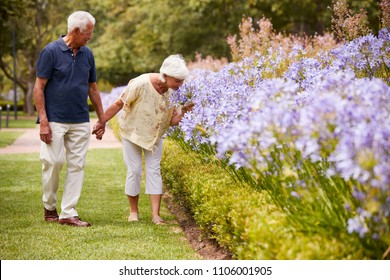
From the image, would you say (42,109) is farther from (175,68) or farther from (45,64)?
(175,68)

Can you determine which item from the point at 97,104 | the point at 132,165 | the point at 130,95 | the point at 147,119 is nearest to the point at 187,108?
the point at 147,119

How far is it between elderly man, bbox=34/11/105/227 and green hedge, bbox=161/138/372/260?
1108mm

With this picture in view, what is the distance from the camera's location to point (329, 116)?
3.33 metres

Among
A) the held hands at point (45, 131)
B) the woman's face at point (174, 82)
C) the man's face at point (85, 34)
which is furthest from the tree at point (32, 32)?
the woman's face at point (174, 82)

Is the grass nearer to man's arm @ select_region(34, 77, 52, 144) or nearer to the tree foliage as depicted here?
man's arm @ select_region(34, 77, 52, 144)

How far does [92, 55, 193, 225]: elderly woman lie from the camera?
628 centimetres

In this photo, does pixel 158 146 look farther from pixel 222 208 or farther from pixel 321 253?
pixel 321 253

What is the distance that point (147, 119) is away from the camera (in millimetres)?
6383

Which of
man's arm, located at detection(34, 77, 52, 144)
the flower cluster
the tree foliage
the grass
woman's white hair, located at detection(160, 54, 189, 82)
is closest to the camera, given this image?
the flower cluster

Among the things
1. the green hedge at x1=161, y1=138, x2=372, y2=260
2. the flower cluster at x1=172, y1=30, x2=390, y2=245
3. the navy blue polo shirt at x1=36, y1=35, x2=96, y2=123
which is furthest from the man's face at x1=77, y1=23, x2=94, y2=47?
the flower cluster at x1=172, y1=30, x2=390, y2=245

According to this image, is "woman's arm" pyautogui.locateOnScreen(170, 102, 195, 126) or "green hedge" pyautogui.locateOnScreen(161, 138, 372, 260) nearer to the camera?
"green hedge" pyautogui.locateOnScreen(161, 138, 372, 260)

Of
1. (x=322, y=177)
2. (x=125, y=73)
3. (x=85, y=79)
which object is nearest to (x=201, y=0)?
(x=125, y=73)

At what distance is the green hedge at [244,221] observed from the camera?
11.2ft

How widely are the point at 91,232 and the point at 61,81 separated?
56.9 inches
